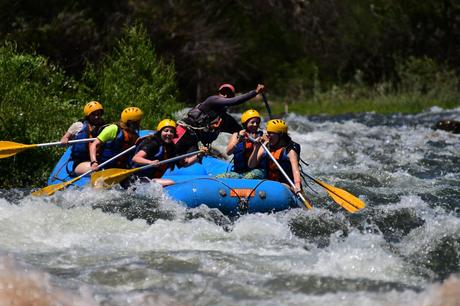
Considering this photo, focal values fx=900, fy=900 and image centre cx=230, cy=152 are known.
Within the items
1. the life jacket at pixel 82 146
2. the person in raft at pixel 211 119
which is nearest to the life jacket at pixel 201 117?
the person in raft at pixel 211 119

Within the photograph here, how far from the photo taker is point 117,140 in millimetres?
9797

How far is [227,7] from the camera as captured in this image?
26234 mm

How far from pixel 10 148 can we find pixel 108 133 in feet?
3.54

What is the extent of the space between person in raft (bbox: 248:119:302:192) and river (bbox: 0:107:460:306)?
67cm

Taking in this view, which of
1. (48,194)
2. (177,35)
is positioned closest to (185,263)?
(48,194)

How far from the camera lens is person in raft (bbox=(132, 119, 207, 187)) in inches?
372

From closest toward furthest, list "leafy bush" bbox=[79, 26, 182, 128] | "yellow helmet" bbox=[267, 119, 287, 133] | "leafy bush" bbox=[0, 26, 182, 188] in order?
"yellow helmet" bbox=[267, 119, 287, 133] → "leafy bush" bbox=[0, 26, 182, 188] → "leafy bush" bbox=[79, 26, 182, 128]

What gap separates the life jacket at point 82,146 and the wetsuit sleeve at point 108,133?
10.2 inches

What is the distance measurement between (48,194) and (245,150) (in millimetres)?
2063

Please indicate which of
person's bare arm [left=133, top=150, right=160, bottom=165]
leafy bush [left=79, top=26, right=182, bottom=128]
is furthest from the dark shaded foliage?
person's bare arm [left=133, top=150, right=160, bottom=165]

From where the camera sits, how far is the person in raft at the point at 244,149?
366 inches

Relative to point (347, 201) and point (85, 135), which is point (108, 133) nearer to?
point (85, 135)

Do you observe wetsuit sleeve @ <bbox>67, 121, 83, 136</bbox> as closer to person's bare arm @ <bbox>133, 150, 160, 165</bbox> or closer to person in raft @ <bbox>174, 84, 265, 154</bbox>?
person's bare arm @ <bbox>133, 150, 160, 165</bbox>

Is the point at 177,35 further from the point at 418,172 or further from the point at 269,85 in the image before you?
the point at 418,172
